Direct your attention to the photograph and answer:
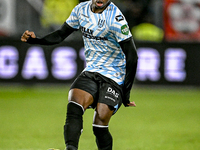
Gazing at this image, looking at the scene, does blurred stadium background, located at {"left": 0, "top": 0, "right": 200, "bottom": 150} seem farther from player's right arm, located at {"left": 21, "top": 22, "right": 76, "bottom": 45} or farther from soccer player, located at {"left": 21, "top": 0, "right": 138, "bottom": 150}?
soccer player, located at {"left": 21, "top": 0, "right": 138, "bottom": 150}

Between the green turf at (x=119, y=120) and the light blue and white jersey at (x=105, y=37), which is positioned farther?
the green turf at (x=119, y=120)

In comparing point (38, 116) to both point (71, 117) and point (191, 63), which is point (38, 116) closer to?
point (71, 117)

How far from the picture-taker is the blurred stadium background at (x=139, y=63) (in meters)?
9.70

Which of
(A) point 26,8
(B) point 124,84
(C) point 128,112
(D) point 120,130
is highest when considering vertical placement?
(B) point 124,84

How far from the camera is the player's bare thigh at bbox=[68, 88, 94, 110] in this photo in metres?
4.59

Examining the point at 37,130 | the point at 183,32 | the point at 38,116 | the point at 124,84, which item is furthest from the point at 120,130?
the point at 183,32

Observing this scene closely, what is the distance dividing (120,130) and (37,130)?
1473 mm

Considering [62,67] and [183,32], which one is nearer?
[62,67]

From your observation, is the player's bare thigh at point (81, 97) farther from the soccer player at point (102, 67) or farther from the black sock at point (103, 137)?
the black sock at point (103, 137)

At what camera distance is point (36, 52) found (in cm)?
1281

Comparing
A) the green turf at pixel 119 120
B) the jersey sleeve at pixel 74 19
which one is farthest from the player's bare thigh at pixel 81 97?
the green turf at pixel 119 120

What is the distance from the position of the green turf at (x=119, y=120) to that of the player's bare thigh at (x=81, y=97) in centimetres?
152

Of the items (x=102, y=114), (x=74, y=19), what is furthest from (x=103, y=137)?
(x=74, y=19)

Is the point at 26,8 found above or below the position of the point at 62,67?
above
